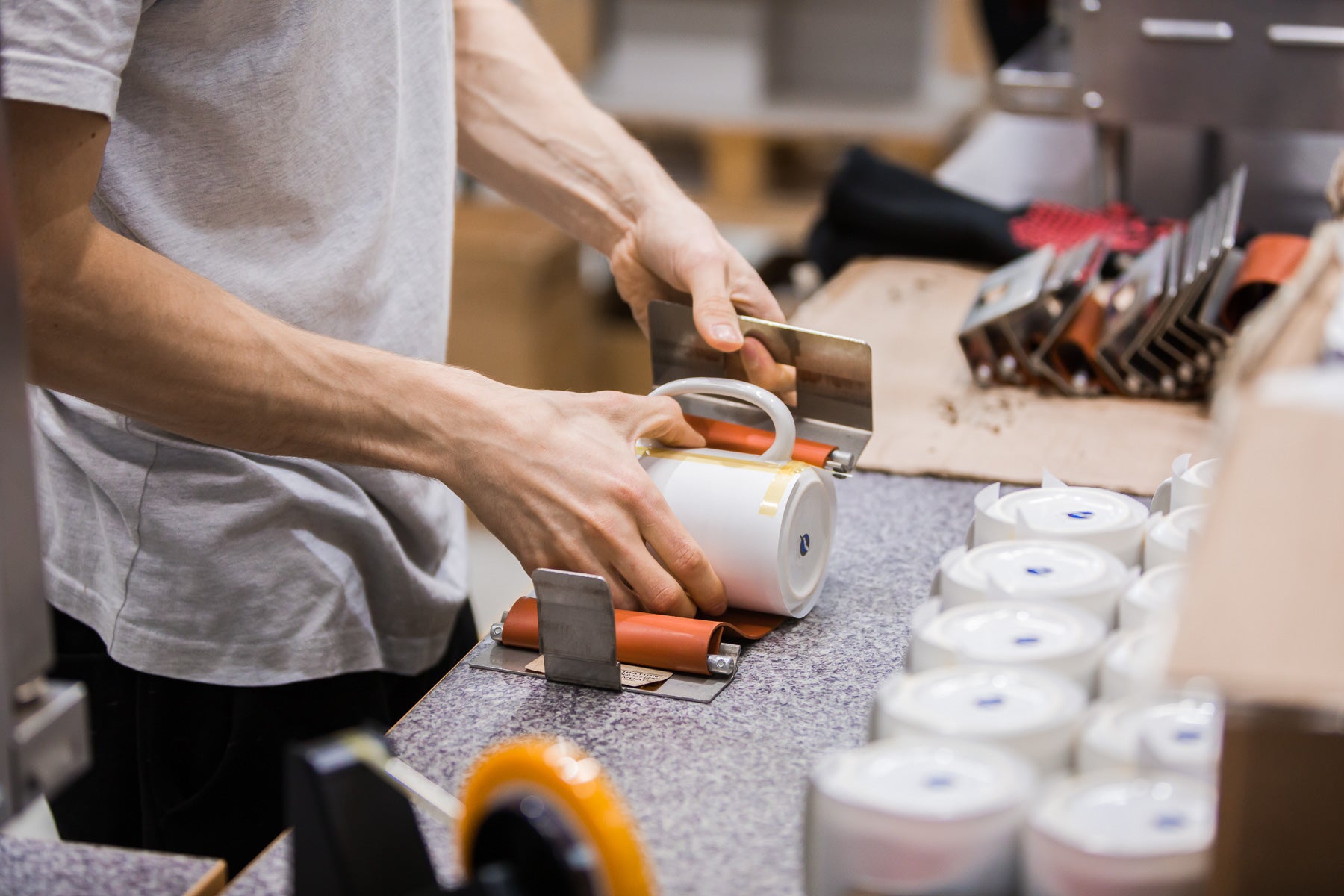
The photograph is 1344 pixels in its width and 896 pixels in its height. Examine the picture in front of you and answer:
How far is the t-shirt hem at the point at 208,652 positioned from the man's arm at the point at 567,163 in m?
0.39

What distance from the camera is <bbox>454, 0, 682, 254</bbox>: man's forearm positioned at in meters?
1.27

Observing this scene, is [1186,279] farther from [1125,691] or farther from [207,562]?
[207,562]

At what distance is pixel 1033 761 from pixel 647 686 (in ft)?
1.08

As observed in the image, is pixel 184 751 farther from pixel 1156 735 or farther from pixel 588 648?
pixel 1156 735

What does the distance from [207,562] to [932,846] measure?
681mm

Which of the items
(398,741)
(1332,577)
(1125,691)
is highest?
(1332,577)

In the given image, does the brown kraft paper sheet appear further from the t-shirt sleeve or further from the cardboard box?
the cardboard box

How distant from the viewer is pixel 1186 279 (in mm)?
1376

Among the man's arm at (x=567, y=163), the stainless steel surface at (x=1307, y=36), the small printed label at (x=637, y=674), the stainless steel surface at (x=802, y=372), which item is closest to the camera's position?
the small printed label at (x=637, y=674)

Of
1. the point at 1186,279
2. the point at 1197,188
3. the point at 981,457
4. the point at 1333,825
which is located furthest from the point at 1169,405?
the point at 1333,825

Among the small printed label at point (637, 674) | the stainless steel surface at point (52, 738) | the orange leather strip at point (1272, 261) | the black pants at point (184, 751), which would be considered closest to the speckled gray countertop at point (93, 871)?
the stainless steel surface at point (52, 738)

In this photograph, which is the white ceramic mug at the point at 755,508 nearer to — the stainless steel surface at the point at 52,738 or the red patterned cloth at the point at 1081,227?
the stainless steel surface at the point at 52,738

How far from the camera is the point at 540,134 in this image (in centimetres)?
131

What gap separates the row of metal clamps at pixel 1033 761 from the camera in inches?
20.9
